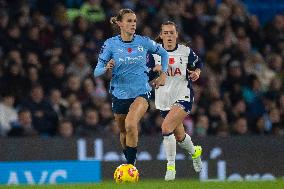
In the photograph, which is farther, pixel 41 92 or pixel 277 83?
pixel 277 83

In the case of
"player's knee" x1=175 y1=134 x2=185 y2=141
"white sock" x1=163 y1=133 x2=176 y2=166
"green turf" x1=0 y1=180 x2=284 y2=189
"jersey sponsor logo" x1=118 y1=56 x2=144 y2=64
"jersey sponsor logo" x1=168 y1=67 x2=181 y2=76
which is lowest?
"green turf" x1=0 y1=180 x2=284 y2=189

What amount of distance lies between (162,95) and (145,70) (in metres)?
1.09

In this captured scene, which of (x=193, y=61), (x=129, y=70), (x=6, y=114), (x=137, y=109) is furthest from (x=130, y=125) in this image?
(x=6, y=114)

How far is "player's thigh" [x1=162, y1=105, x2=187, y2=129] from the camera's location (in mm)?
14391

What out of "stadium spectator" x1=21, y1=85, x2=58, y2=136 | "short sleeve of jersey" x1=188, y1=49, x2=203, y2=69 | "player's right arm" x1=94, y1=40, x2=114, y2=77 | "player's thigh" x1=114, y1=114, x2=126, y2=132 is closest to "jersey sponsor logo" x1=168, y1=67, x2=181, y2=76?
"short sleeve of jersey" x1=188, y1=49, x2=203, y2=69

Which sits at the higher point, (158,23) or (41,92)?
(158,23)

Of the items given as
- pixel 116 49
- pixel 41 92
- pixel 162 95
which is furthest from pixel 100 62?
pixel 41 92

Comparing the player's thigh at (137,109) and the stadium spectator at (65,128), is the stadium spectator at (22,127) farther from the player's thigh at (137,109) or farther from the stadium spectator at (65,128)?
the player's thigh at (137,109)

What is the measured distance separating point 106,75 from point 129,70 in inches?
216

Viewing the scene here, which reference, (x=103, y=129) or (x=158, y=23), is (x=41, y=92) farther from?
(x=158, y=23)

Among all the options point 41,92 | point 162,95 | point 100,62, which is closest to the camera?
point 100,62

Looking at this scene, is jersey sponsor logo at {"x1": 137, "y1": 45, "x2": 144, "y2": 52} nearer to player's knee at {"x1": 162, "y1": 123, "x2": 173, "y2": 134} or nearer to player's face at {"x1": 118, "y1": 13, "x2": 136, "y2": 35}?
player's face at {"x1": 118, "y1": 13, "x2": 136, "y2": 35}

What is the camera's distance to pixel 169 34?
1454cm

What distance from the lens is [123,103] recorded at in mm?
13945
